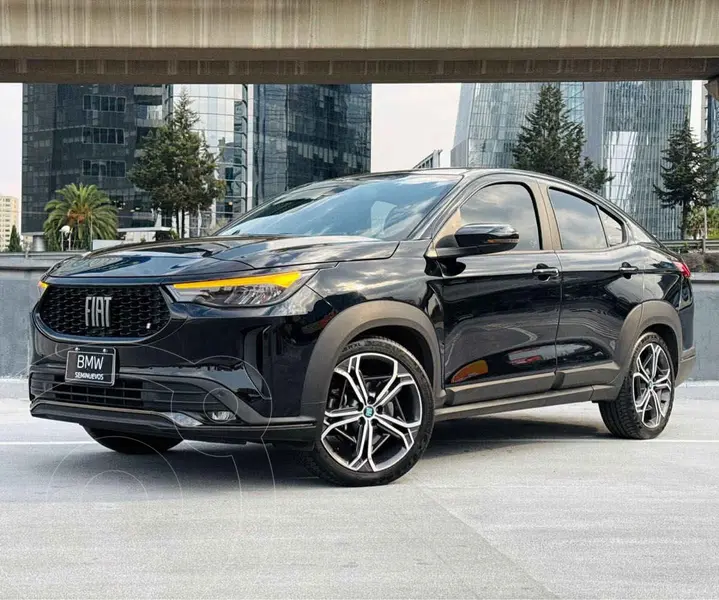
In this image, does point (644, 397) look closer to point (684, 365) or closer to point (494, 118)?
point (684, 365)

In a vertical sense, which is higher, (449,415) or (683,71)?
(683,71)

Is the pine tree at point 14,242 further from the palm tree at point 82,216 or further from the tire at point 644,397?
the tire at point 644,397

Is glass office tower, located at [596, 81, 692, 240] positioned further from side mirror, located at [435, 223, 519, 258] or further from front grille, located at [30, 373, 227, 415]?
front grille, located at [30, 373, 227, 415]

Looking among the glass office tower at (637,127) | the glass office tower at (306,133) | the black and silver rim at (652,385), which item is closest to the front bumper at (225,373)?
the black and silver rim at (652,385)

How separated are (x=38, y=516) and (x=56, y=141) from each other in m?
129

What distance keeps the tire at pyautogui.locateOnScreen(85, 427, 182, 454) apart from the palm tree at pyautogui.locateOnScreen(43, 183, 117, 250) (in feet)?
338

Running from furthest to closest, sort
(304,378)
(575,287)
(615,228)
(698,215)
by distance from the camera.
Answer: (698,215) < (615,228) < (575,287) < (304,378)

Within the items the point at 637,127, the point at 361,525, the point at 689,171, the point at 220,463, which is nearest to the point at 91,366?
the point at 220,463

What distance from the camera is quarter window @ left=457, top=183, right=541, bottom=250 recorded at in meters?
6.39

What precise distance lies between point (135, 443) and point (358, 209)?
6.25ft

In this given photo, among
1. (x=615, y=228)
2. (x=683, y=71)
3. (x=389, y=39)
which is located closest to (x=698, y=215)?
(x=683, y=71)

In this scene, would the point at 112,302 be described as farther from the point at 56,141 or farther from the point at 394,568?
the point at 56,141

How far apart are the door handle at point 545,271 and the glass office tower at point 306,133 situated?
4322 inches

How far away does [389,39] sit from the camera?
30.7 meters
